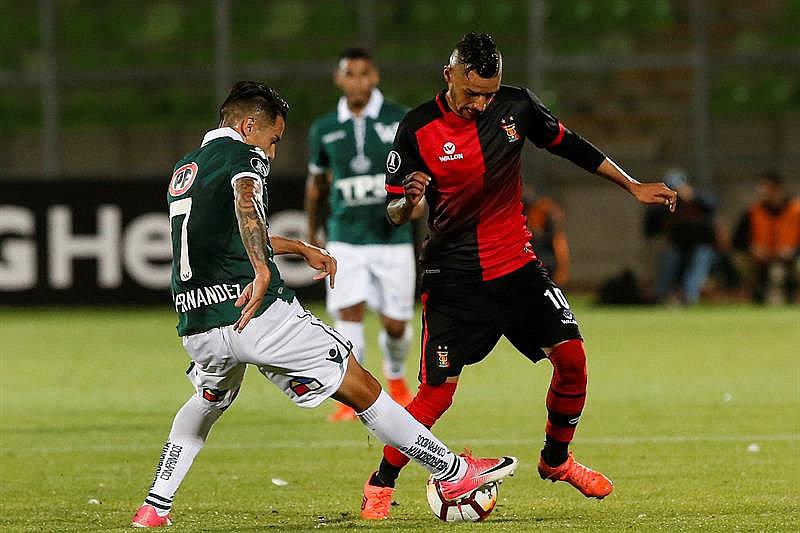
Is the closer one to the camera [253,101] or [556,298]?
[253,101]

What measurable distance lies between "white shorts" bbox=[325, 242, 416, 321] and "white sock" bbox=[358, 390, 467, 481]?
4041 mm

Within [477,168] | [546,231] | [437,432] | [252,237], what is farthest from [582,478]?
[546,231]

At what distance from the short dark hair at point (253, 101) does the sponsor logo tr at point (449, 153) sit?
2.67 feet

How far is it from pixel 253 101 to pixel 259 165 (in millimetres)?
379

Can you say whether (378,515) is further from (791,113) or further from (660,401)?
(791,113)

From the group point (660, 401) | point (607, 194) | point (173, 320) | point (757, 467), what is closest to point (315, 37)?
point (607, 194)

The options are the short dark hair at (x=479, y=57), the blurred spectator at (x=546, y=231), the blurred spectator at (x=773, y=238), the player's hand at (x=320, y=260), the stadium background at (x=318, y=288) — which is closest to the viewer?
the player's hand at (x=320, y=260)

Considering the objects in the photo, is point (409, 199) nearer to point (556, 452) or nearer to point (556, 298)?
point (556, 298)

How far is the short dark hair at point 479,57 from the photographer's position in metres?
6.42

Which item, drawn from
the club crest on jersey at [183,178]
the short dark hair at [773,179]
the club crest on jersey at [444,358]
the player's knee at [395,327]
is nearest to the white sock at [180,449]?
the club crest on jersey at [183,178]

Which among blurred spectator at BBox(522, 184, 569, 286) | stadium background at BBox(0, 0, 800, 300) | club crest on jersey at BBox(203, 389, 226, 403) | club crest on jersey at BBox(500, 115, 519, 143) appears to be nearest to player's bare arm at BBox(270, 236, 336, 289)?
club crest on jersey at BBox(203, 389, 226, 403)

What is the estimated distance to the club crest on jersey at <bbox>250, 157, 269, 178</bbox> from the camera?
586cm

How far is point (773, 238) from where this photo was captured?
70.1 ft

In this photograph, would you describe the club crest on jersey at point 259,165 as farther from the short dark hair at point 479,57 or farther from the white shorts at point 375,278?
the white shorts at point 375,278
